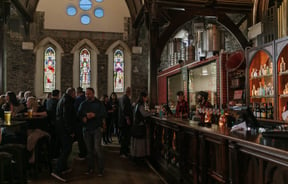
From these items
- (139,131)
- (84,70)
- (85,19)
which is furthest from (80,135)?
(85,19)

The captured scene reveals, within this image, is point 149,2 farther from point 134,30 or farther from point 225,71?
point 134,30

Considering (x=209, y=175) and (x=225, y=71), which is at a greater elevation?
(x=225, y=71)

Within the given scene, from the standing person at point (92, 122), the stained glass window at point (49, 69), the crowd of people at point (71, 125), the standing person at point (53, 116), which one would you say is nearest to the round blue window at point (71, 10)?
the stained glass window at point (49, 69)

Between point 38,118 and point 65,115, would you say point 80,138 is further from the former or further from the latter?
point 65,115

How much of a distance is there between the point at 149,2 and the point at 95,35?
714 centimetres

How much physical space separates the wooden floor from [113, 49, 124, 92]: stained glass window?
9.26m

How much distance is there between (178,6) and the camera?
8.39m

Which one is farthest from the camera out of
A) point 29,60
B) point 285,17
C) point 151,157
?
point 29,60

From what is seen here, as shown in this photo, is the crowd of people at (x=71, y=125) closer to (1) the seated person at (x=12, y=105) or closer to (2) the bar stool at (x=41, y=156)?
(1) the seated person at (x=12, y=105)

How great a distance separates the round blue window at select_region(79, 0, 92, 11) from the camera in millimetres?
15523

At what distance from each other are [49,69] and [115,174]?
11143 millimetres

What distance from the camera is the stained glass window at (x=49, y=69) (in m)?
15.1

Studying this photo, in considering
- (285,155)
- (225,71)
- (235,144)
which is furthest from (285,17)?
(285,155)

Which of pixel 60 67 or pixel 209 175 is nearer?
pixel 209 175
